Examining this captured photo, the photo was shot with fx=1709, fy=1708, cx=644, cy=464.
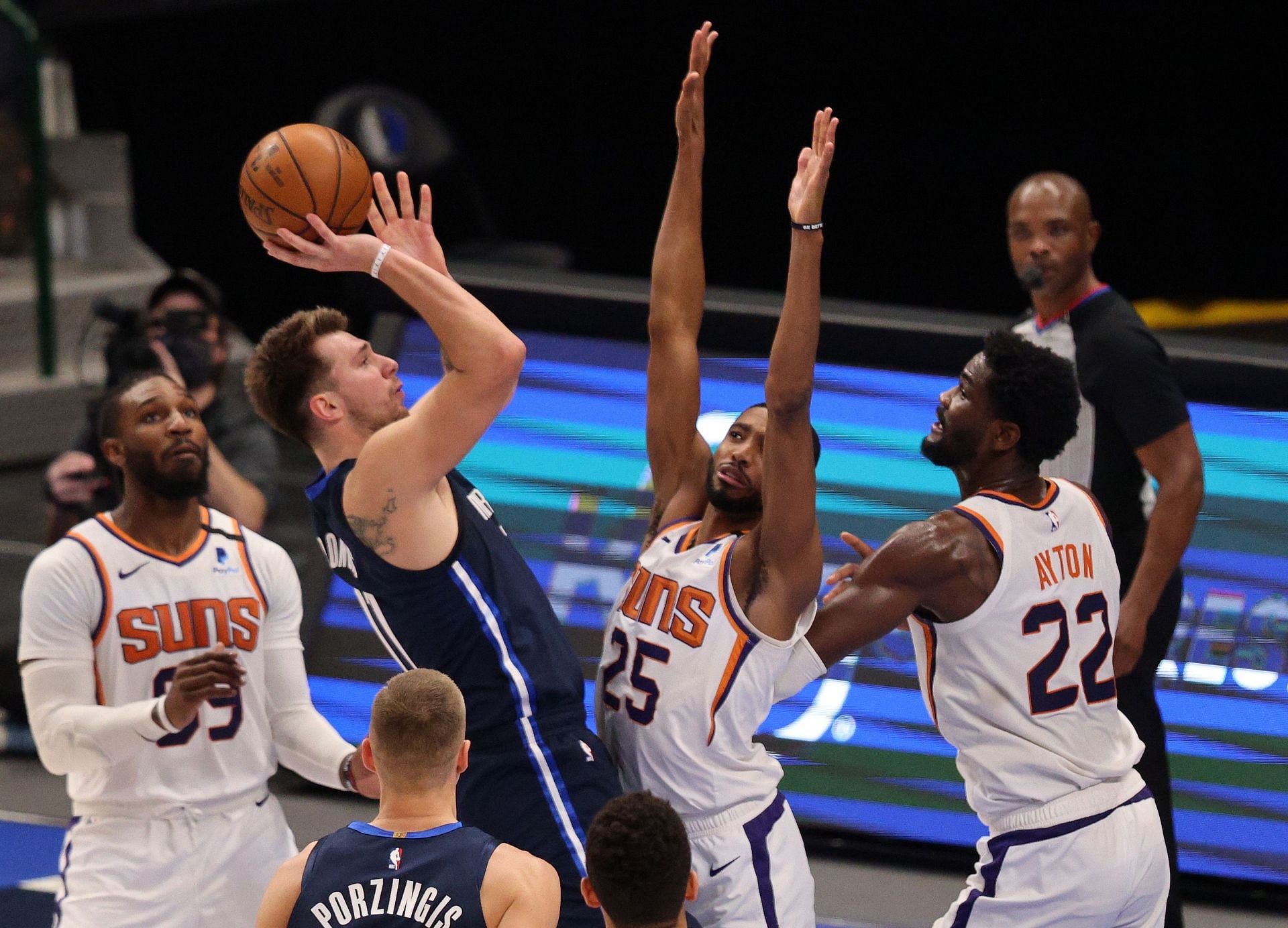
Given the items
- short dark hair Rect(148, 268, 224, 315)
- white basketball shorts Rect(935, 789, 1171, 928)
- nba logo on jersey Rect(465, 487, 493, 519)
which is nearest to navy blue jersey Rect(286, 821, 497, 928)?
nba logo on jersey Rect(465, 487, 493, 519)

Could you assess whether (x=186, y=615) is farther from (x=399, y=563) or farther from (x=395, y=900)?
(x=395, y=900)

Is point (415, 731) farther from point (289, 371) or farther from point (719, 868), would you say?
point (289, 371)

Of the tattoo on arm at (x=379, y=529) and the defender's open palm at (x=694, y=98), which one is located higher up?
the defender's open palm at (x=694, y=98)

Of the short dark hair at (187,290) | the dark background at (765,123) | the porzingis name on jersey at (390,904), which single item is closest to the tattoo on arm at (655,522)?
the porzingis name on jersey at (390,904)

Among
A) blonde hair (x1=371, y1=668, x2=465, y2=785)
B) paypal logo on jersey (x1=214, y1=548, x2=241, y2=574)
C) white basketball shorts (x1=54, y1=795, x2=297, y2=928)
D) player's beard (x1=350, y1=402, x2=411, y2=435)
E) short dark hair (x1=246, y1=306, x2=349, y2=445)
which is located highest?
short dark hair (x1=246, y1=306, x2=349, y2=445)

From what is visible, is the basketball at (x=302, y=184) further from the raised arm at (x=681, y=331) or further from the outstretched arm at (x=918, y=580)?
the outstretched arm at (x=918, y=580)

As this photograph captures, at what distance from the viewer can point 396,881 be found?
121 inches

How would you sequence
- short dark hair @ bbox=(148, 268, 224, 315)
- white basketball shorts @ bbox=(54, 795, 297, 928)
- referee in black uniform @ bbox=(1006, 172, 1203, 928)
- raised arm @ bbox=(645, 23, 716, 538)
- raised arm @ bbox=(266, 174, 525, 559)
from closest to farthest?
raised arm @ bbox=(266, 174, 525, 559) < white basketball shorts @ bbox=(54, 795, 297, 928) < raised arm @ bbox=(645, 23, 716, 538) < referee in black uniform @ bbox=(1006, 172, 1203, 928) < short dark hair @ bbox=(148, 268, 224, 315)

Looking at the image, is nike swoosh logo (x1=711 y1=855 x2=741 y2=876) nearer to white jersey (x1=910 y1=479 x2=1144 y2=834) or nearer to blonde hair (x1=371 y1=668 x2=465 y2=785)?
white jersey (x1=910 y1=479 x2=1144 y2=834)

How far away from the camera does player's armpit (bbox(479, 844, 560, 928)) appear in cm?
311

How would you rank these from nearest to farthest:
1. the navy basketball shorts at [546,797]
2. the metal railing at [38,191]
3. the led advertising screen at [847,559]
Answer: the navy basketball shorts at [546,797]
the led advertising screen at [847,559]
the metal railing at [38,191]

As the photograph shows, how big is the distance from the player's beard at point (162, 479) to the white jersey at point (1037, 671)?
188 cm

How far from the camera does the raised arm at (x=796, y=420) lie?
11.9 ft

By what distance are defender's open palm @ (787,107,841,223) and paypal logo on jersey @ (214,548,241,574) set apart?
1.74 m
